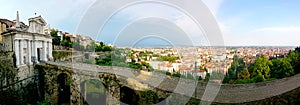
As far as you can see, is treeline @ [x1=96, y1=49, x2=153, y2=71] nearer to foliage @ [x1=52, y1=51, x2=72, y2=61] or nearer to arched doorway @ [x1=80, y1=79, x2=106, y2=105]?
arched doorway @ [x1=80, y1=79, x2=106, y2=105]

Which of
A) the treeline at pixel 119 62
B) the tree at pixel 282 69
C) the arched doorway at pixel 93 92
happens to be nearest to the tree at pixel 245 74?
the tree at pixel 282 69

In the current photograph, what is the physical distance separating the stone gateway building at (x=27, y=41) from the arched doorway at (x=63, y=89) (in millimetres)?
1605

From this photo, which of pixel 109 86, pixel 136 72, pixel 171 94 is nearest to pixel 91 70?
pixel 109 86

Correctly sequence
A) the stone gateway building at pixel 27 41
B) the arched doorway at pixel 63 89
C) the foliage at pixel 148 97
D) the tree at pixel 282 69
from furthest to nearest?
the tree at pixel 282 69
the arched doorway at pixel 63 89
the stone gateway building at pixel 27 41
the foliage at pixel 148 97

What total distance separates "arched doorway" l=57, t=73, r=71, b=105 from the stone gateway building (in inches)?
63.2

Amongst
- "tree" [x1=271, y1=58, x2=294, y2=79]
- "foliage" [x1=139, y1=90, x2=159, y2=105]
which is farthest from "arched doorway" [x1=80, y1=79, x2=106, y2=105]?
"tree" [x1=271, y1=58, x2=294, y2=79]

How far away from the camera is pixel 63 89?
44.7ft

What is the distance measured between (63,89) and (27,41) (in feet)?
10.1

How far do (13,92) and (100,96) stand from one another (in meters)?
4.12

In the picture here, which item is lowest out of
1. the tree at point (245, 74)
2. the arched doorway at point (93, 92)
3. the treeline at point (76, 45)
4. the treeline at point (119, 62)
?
the arched doorway at point (93, 92)

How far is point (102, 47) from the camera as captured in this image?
24984mm

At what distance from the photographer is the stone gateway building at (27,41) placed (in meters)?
11.1

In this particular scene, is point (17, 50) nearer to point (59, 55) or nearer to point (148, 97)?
point (59, 55)

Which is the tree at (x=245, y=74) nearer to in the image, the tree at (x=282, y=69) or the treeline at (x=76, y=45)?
the tree at (x=282, y=69)
